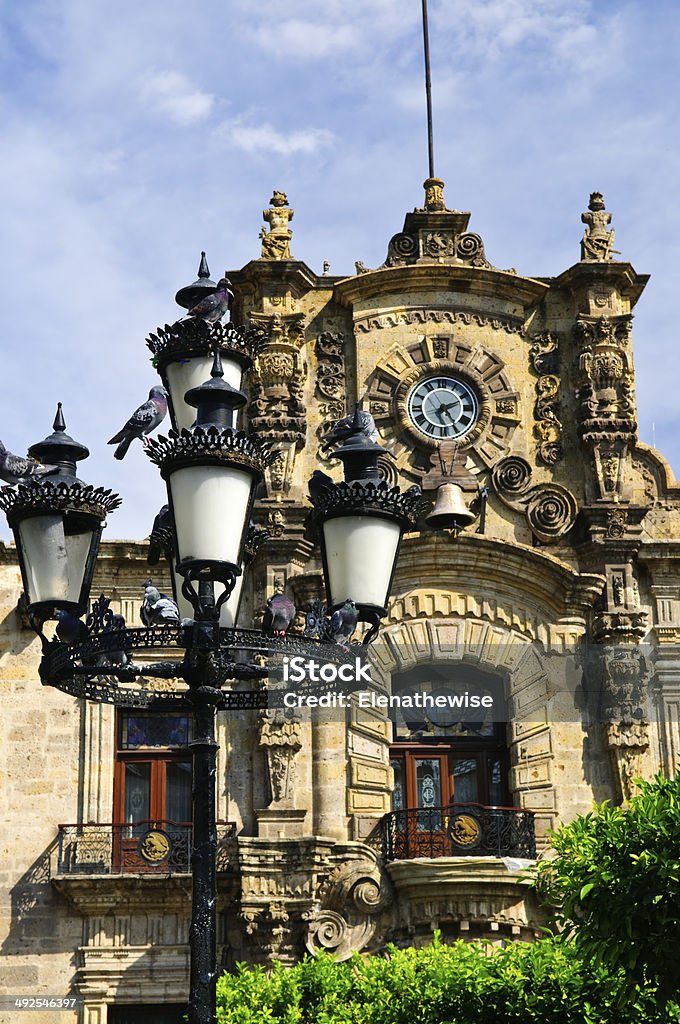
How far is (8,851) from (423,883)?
5077 mm

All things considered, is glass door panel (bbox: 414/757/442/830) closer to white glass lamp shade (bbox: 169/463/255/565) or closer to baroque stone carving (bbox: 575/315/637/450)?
baroque stone carving (bbox: 575/315/637/450)

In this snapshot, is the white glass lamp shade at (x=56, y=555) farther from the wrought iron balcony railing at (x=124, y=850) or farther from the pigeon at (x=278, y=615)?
the wrought iron balcony railing at (x=124, y=850)

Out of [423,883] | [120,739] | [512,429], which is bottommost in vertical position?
[423,883]

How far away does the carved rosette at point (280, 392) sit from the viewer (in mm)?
21812

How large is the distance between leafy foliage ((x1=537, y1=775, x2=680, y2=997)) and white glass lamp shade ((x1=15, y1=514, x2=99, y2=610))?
443cm

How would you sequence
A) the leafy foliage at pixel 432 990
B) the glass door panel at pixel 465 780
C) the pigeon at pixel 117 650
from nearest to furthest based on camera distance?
the pigeon at pixel 117 650 < the leafy foliage at pixel 432 990 < the glass door panel at pixel 465 780

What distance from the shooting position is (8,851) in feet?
68.0

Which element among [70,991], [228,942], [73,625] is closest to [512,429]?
[228,942]

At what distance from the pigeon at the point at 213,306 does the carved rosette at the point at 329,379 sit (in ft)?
34.2

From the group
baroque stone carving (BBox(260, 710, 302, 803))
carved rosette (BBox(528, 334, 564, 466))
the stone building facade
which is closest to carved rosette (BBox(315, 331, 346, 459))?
the stone building facade

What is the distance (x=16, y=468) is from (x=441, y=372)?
11964 mm

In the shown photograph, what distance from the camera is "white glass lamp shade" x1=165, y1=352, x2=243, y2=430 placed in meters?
11.0

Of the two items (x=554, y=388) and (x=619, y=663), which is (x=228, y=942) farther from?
(x=554, y=388)

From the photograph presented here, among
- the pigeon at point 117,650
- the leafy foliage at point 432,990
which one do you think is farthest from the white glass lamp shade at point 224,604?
the leafy foliage at point 432,990
